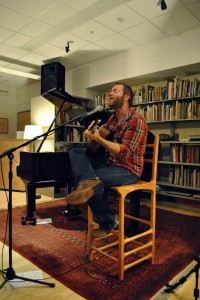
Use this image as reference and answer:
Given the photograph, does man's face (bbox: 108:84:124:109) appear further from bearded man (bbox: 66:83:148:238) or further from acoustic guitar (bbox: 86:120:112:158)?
acoustic guitar (bbox: 86:120:112:158)

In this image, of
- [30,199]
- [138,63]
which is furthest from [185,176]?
[30,199]

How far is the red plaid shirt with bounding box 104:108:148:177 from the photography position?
64.0 inches

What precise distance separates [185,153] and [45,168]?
84.0 inches

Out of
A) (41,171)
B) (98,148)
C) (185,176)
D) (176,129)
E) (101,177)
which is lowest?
(185,176)

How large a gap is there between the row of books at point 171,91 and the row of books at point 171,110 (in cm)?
11

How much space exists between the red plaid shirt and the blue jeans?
0.24ft

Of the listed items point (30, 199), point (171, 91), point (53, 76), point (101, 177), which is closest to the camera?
point (101, 177)

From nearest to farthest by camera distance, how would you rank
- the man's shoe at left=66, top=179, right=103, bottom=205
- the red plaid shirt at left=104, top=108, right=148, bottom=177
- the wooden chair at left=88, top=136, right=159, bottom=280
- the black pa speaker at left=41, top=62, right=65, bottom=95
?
1. the man's shoe at left=66, top=179, right=103, bottom=205
2. the wooden chair at left=88, top=136, right=159, bottom=280
3. the red plaid shirt at left=104, top=108, right=148, bottom=177
4. the black pa speaker at left=41, top=62, right=65, bottom=95

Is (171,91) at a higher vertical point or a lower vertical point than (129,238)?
higher

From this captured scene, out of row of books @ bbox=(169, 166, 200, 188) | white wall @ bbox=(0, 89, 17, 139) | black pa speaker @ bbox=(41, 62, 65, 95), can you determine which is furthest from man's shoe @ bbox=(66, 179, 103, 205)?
white wall @ bbox=(0, 89, 17, 139)

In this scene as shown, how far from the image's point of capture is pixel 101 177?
1578mm

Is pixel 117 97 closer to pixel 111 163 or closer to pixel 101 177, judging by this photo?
pixel 111 163

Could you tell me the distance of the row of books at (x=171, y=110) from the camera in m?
3.48

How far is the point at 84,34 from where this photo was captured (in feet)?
11.9
